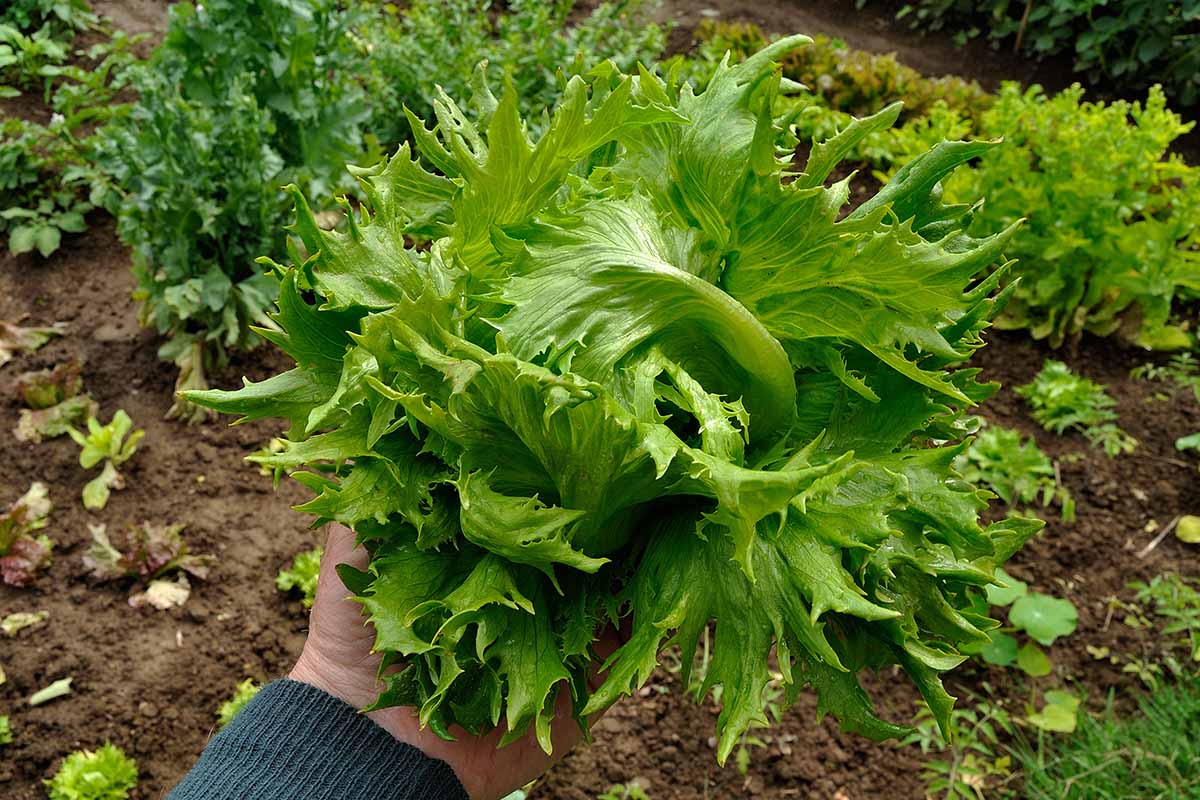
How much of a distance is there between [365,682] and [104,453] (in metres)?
2.37

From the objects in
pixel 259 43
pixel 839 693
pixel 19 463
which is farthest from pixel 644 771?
pixel 259 43

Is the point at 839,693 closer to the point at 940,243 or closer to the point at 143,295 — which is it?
the point at 940,243

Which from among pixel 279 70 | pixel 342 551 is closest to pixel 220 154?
pixel 279 70

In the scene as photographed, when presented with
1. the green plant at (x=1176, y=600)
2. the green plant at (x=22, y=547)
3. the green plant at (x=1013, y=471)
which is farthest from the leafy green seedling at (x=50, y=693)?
the green plant at (x=1176, y=600)

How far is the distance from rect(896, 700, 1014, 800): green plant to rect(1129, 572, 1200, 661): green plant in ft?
2.26

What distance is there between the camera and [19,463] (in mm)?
3939

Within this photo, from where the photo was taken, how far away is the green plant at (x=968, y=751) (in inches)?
118

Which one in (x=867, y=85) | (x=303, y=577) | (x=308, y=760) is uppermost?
(x=867, y=85)

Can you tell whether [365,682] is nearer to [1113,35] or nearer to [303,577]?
[303,577]

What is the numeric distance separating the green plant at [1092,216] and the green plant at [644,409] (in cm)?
308

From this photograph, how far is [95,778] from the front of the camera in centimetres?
288

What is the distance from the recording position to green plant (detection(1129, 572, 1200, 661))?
10.8 ft

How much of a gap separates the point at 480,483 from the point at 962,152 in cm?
95

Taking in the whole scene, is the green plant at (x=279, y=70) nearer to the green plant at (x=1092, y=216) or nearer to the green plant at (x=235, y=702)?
the green plant at (x=235, y=702)
